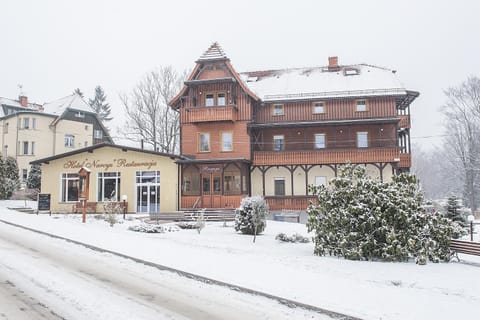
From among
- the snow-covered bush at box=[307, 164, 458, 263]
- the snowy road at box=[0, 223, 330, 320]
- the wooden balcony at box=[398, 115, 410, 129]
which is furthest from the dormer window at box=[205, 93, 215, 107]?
the snowy road at box=[0, 223, 330, 320]

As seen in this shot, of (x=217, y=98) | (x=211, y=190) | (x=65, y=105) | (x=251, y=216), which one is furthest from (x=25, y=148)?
(x=251, y=216)

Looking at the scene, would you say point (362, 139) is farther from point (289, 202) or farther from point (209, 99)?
point (209, 99)

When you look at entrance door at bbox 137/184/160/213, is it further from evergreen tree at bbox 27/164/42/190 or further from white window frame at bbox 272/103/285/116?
evergreen tree at bbox 27/164/42/190

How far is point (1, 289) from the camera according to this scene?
7742mm

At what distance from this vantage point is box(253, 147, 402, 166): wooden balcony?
91.5ft

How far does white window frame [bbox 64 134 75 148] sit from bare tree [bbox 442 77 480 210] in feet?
141

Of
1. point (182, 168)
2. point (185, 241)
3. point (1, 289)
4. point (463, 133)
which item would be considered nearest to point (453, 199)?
point (185, 241)

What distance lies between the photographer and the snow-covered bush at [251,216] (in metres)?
16.7

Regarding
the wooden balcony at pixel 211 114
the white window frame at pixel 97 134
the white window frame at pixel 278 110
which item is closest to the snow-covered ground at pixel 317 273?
the wooden balcony at pixel 211 114

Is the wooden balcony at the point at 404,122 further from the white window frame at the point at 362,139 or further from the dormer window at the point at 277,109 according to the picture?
the dormer window at the point at 277,109

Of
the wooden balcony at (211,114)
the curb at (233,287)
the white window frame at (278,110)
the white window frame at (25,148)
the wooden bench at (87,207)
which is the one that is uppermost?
the white window frame at (278,110)

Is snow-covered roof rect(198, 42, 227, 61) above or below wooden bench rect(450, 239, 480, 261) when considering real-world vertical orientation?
above

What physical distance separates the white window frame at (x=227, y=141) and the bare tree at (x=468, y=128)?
24750mm

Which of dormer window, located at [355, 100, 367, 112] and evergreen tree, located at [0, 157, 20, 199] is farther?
dormer window, located at [355, 100, 367, 112]
